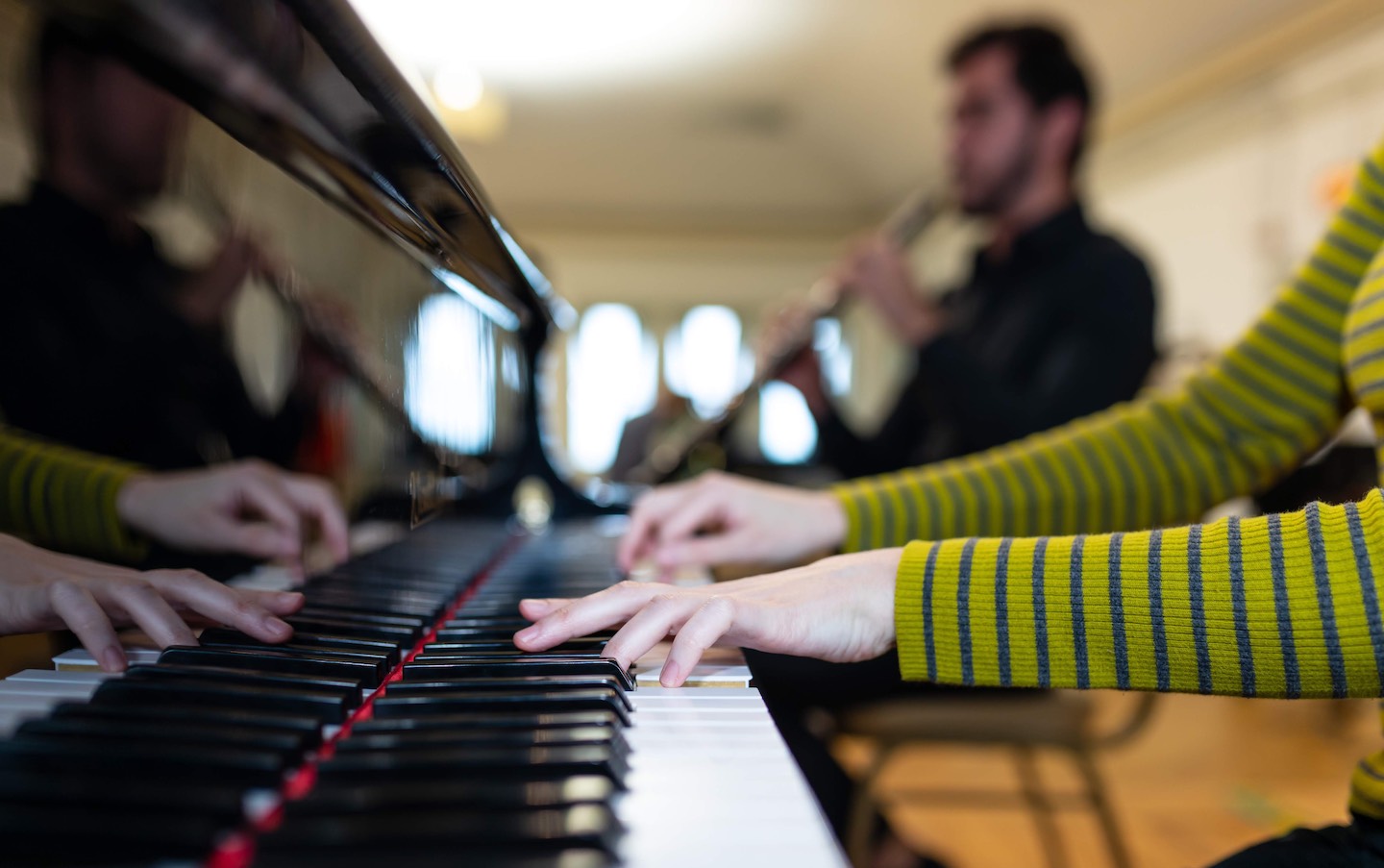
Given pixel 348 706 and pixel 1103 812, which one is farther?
→ pixel 1103 812

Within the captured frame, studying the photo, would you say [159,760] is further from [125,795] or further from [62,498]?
[62,498]

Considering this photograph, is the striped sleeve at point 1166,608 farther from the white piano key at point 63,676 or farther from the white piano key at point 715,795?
the white piano key at point 63,676

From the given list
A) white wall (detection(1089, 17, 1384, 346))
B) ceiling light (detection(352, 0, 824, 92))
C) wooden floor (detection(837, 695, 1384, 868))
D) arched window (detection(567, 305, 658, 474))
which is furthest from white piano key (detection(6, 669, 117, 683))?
arched window (detection(567, 305, 658, 474))

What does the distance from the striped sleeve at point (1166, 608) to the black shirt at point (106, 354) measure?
0.41 m

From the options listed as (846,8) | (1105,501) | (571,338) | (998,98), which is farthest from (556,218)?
(1105,501)

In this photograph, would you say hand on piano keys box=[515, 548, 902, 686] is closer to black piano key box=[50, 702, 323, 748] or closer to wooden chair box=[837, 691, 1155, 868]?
black piano key box=[50, 702, 323, 748]

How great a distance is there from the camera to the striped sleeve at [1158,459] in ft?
2.44

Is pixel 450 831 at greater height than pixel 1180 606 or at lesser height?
greater

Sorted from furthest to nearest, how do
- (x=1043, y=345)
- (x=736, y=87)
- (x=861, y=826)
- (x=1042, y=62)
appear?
(x=736, y=87), (x=1042, y=62), (x=1043, y=345), (x=861, y=826)

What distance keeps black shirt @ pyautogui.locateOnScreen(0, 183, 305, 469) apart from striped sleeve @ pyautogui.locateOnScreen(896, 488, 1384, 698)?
41cm

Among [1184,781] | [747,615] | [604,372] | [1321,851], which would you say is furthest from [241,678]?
[604,372]

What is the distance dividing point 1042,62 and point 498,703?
1.74m

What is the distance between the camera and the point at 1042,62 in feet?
5.74

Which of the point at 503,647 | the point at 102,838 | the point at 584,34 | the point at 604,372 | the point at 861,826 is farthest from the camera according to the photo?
the point at 604,372
